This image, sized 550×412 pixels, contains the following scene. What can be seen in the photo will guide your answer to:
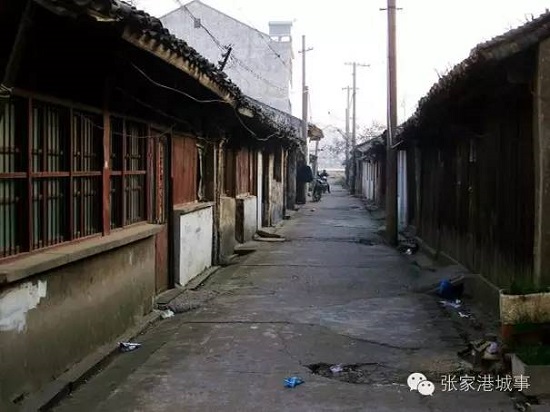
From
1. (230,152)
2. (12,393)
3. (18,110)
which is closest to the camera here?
(12,393)

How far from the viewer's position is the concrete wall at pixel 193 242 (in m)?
10.2

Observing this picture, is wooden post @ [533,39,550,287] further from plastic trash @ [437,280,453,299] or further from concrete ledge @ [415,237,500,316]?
plastic trash @ [437,280,453,299]

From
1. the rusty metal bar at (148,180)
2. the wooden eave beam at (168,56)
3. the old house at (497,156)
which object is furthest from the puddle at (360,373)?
the rusty metal bar at (148,180)

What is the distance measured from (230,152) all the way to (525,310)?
34.3 ft

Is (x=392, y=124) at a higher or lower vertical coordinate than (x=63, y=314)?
higher

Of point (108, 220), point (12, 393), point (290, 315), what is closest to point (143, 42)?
point (108, 220)

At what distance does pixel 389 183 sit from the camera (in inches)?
669

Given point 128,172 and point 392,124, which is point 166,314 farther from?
point 392,124

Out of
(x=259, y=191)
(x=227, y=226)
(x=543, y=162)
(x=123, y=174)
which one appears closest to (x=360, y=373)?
(x=543, y=162)

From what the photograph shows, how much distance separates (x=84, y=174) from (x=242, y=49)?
33747 millimetres

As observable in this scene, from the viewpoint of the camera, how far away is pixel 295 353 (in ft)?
22.1

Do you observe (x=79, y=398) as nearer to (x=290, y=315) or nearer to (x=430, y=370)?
(x=430, y=370)

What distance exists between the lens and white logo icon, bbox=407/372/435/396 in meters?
5.52

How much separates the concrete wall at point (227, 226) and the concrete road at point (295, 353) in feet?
5.85
